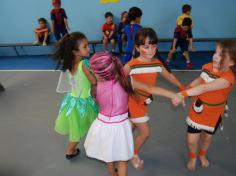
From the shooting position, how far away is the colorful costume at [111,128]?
1906 mm

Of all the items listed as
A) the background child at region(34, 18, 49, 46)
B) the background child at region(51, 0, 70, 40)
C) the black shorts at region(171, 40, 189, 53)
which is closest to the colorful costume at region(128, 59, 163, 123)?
the black shorts at region(171, 40, 189, 53)

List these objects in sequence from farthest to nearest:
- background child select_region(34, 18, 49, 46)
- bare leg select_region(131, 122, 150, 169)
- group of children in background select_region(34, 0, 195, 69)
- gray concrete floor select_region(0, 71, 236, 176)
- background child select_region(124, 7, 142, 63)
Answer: background child select_region(34, 18, 49, 46), group of children in background select_region(34, 0, 195, 69), background child select_region(124, 7, 142, 63), gray concrete floor select_region(0, 71, 236, 176), bare leg select_region(131, 122, 150, 169)

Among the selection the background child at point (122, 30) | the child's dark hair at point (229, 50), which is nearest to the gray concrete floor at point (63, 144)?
the child's dark hair at point (229, 50)

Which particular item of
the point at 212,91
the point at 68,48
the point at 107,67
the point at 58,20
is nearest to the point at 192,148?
the point at 212,91

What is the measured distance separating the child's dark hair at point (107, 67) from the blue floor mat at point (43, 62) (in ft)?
10.8

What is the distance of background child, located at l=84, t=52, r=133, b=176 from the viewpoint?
181 centimetres

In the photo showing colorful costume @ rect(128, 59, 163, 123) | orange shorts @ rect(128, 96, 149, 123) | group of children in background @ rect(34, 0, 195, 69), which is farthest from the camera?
group of children in background @ rect(34, 0, 195, 69)

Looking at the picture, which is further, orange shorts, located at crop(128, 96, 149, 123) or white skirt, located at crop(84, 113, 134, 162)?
orange shorts, located at crop(128, 96, 149, 123)

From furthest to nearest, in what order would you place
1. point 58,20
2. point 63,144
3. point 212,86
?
1. point 58,20
2. point 63,144
3. point 212,86

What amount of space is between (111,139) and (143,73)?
619mm

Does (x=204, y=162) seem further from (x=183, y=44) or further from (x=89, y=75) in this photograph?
(x=183, y=44)

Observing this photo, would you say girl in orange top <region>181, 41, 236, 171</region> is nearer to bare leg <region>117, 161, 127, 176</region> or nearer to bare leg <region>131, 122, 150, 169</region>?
bare leg <region>131, 122, 150, 169</region>

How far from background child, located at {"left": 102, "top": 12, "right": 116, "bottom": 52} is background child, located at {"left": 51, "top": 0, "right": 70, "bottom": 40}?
0.85 m

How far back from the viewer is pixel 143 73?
2193mm
